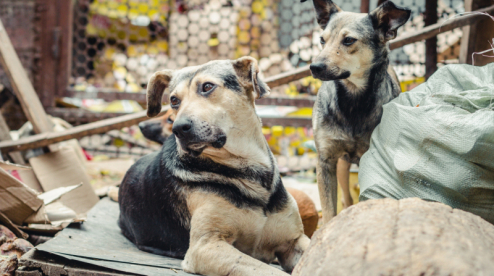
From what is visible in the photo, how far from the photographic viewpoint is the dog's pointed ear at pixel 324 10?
2840 mm

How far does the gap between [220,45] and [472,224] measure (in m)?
5.99

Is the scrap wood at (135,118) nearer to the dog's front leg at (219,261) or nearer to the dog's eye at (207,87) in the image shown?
the dog's eye at (207,87)

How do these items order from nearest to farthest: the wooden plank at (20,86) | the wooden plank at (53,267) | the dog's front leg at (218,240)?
1. the dog's front leg at (218,240)
2. the wooden plank at (53,267)
3. the wooden plank at (20,86)

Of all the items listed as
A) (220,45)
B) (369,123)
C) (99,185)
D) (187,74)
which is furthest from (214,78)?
(220,45)

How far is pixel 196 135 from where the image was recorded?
1.99m

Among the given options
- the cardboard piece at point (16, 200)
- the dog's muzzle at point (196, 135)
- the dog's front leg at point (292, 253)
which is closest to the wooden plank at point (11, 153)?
the cardboard piece at point (16, 200)

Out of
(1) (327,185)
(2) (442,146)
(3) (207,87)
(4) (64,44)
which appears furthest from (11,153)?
(2) (442,146)

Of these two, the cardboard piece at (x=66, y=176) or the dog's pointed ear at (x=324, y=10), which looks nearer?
the dog's pointed ear at (x=324, y=10)

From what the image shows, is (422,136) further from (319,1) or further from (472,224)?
(319,1)

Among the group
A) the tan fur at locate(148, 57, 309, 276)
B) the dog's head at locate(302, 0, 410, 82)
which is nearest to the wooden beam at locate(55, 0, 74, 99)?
the tan fur at locate(148, 57, 309, 276)

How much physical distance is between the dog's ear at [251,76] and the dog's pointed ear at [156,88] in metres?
0.47

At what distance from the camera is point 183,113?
204 centimetres

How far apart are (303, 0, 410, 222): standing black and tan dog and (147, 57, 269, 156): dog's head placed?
460 millimetres

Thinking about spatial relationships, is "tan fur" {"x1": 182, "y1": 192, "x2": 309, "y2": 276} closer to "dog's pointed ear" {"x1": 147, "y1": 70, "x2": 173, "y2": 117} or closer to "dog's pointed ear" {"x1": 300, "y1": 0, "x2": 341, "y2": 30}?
"dog's pointed ear" {"x1": 147, "y1": 70, "x2": 173, "y2": 117}
